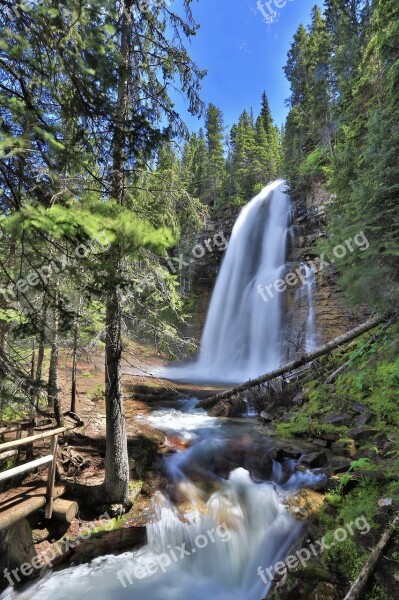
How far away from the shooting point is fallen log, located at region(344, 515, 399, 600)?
10.8ft

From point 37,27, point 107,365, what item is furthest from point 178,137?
point 107,365

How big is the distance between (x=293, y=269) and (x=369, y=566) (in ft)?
60.5

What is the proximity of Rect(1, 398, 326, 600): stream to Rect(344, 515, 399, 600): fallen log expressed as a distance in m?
1.70

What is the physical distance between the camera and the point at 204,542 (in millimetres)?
5602

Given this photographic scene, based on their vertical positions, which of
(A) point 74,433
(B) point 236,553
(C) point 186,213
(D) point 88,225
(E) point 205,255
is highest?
(E) point 205,255

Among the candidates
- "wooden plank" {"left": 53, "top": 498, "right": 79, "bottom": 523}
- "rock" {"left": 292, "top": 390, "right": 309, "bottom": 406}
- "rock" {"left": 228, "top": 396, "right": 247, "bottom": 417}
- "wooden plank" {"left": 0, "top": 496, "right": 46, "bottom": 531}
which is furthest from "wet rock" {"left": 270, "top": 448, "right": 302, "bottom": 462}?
"wooden plank" {"left": 0, "top": 496, "right": 46, "bottom": 531}

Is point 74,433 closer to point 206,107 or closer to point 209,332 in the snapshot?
point 206,107

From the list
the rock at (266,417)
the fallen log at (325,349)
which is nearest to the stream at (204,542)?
the rock at (266,417)

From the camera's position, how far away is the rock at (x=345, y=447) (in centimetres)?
654

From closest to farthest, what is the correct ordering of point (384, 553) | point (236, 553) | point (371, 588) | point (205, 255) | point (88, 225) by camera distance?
point (88, 225), point (371, 588), point (384, 553), point (236, 553), point (205, 255)

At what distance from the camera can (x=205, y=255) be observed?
29047mm

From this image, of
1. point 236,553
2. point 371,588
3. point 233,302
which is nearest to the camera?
point 371,588

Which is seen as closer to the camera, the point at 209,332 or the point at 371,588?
the point at 371,588

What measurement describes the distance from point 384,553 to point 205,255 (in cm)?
2625
